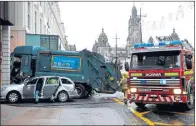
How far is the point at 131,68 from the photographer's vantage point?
14.2 m

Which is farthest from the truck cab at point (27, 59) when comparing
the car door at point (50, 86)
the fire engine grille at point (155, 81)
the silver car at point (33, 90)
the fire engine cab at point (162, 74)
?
the fire engine grille at point (155, 81)

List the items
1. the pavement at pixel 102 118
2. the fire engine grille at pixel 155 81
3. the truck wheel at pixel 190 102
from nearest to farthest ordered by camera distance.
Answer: the pavement at pixel 102 118 → the fire engine grille at pixel 155 81 → the truck wheel at pixel 190 102

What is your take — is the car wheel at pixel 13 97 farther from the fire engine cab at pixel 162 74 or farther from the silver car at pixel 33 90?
the fire engine cab at pixel 162 74

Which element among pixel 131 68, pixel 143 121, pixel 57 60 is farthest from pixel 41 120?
pixel 57 60

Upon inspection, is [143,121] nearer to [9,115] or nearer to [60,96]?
[9,115]

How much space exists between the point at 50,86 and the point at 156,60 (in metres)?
7.03

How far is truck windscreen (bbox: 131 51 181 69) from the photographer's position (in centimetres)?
1338

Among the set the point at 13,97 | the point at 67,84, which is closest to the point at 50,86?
the point at 67,84

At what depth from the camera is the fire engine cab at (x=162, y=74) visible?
518 inches

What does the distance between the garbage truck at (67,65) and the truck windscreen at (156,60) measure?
26.2 feet

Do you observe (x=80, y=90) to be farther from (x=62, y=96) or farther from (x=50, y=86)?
(x=50, y=86)

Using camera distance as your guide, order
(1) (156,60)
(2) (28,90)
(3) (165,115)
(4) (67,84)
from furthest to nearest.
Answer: (4) (67,84), (2) (28,90), (1) (156,60), (3) (165,115)

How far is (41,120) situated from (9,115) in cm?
183

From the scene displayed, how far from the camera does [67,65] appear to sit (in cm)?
2188
